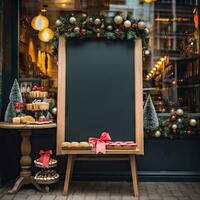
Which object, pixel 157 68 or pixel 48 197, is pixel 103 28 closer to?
pixel 157 68

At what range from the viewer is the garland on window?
255 inches

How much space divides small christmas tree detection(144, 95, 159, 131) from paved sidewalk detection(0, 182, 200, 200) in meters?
0.92

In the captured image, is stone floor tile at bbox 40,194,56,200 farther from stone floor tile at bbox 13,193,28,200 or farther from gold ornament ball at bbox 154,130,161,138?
gold ornament ball at bbox 154,130,161,138

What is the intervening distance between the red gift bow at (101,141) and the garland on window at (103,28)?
4.94ft

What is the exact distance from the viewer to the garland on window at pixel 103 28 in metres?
6.48

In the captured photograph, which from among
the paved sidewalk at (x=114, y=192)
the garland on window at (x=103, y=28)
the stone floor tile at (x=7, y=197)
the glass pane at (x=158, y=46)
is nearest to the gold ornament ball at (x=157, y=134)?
the glass pane at (x=158, y=46)

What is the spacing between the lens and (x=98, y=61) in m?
6.55

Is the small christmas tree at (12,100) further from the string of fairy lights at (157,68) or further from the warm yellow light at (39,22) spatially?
the string of fairy lights at (157,68)

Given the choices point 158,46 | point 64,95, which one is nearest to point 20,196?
point 64,95

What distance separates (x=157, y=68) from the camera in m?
7.46

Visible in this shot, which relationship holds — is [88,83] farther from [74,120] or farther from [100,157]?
[100,157]

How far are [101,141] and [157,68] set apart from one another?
2.04m

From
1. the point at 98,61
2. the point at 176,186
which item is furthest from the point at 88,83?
the point at 176,186

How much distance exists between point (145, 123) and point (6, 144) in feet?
7.40
